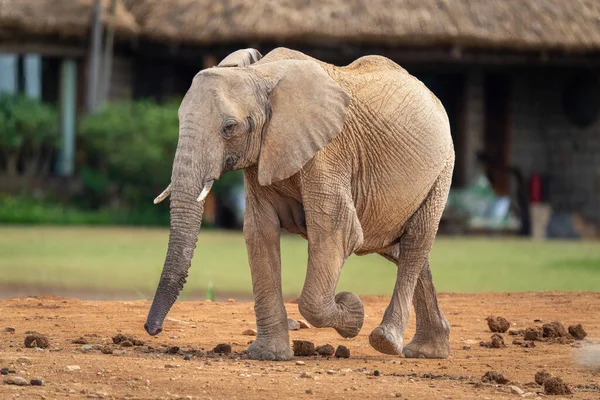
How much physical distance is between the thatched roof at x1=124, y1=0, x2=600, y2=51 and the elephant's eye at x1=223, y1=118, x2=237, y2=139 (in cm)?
1407

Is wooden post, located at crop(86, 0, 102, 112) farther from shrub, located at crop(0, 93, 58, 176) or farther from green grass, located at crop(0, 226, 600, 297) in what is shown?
green grass, located at crop(0, 226, 600, 297)

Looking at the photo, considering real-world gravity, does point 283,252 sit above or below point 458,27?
below

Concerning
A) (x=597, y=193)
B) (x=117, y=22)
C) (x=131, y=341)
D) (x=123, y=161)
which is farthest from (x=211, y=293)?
(x=597, y=193)

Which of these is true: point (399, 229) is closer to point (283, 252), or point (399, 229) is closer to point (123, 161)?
point (283, 252)

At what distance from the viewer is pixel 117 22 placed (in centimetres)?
2072

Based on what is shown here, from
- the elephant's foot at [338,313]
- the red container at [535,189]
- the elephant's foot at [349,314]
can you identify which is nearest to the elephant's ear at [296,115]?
the elephant's foot at [338,313]

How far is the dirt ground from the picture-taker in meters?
5.67

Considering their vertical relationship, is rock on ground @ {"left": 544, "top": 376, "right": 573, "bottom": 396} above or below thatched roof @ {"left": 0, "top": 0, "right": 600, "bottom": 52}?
below

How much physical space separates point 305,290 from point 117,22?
1457cm

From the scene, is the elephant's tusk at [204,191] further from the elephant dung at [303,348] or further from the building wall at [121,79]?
the building wall at [121,79]

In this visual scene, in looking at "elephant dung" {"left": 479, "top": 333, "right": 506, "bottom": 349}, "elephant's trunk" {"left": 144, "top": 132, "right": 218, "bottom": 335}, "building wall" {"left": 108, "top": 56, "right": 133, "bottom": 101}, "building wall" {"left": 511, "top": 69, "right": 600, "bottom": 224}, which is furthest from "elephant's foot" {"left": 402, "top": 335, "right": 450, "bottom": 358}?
"building wall" {"left": 511, "top": 69, "right": 600, "bottom": 224}

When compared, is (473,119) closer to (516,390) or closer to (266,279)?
(266,279)

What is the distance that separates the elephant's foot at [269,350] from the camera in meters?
6.99

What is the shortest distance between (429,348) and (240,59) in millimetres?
1974
